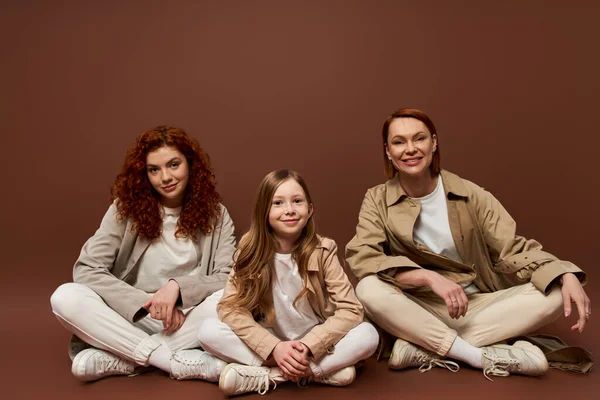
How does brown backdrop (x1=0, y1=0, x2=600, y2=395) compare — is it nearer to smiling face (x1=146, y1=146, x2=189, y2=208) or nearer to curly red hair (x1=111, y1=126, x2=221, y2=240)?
curly red hair (x1=111, y1=126, x2=221, y2=240)

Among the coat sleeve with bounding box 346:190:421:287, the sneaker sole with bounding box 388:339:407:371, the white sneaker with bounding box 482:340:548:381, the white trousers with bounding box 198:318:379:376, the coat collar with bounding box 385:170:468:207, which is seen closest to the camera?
the white trousers with bounding box 198:318:379:376

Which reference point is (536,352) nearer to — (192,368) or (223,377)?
(223,377)

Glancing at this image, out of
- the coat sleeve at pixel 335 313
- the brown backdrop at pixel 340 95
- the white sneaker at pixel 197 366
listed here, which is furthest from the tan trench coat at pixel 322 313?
the brown backdrop at pixel 340 95

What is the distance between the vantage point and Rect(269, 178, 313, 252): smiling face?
8.85 feet

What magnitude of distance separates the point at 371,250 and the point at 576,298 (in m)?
0.90

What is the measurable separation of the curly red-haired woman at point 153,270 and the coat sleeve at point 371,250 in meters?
0.62

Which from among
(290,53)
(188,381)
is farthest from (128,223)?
(290,53)

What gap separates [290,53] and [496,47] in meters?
1.27

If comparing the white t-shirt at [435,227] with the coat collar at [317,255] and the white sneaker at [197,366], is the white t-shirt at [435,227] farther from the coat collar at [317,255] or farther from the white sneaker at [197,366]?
the white sneaker at [197,366]

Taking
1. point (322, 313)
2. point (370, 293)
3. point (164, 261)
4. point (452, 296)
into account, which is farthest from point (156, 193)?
point (452, 296)

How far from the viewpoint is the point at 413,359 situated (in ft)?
9.50

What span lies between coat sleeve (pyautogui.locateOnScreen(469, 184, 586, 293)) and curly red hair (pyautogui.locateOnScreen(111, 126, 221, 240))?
1329 millimetres

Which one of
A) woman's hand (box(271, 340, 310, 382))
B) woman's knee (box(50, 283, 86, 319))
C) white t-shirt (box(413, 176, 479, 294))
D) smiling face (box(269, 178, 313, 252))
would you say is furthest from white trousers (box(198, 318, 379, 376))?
white t-shirt (box(413, 176, 479, 294))

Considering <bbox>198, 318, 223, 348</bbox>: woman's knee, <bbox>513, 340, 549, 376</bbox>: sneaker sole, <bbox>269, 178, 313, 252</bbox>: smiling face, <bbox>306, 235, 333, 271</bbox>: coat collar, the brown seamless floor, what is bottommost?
the brown seamless floor
